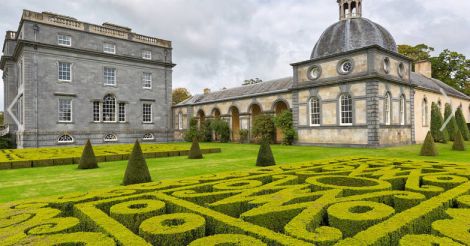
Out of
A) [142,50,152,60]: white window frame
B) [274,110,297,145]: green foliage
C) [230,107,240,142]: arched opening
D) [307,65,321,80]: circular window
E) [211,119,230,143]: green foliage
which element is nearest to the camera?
[307,65,321,80]: circular window

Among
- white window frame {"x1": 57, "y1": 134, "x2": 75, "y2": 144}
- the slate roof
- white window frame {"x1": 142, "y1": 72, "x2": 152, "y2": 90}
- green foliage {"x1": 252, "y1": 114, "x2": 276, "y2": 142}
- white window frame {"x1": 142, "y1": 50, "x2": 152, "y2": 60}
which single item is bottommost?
white window frame {"x1": 57, "y1": 134, "x2": 75, "y2": 144}

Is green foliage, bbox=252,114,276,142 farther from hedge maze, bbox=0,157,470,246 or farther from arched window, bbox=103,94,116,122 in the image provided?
hedge maze, bbox=0,157,470,246

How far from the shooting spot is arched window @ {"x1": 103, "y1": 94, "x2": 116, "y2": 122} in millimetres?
32656

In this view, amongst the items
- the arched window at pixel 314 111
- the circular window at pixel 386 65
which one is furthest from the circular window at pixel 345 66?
the arched window at pixel 314 111

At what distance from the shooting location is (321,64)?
80.9 feet

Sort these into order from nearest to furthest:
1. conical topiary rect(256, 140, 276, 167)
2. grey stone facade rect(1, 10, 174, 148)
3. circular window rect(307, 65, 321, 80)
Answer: conical topiary rect(256, 140, 276, 167), circular window rect(307, 65, 321, 80), grey stone facade rect(1, 10, 174, 148)

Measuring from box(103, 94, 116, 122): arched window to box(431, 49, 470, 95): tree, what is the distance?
44.4 meters

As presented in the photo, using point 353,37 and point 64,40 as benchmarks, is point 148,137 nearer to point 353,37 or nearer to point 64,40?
point 64,40

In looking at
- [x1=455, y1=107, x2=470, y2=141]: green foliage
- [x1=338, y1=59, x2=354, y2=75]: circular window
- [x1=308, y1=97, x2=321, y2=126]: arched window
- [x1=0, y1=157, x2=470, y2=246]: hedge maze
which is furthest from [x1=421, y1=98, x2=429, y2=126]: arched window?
[x1=0, y1=157, x2=470, y2=246]: hedge maze

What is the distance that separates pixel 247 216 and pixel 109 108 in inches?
1267

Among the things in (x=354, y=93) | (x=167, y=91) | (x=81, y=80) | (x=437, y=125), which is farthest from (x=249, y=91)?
(x=437, y=125)

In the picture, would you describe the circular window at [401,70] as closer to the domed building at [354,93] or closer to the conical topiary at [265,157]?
the domed building at [354,93]

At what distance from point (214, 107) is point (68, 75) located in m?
15.7

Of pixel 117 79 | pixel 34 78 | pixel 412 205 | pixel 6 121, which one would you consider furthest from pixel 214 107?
pixel 412 205
